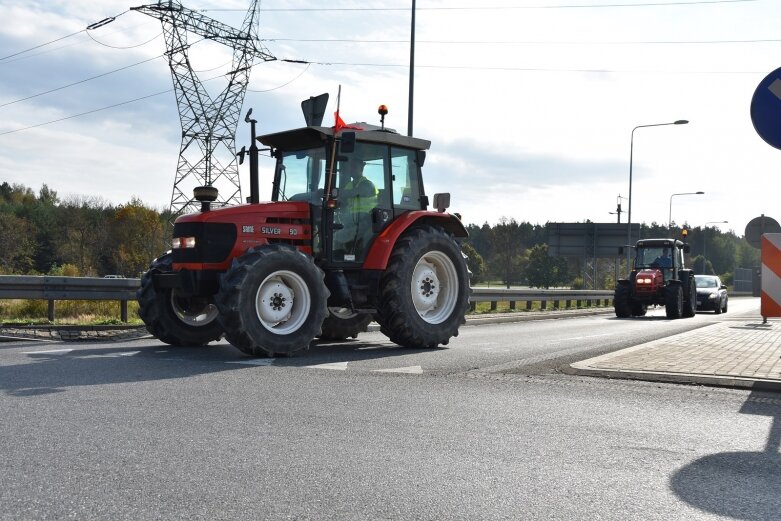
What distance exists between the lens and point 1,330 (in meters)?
11.0

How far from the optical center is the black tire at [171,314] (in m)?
9.97

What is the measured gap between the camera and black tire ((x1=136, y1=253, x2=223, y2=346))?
32.7 feet

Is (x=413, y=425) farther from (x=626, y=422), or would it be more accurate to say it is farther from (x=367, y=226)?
(x=367, y=226)

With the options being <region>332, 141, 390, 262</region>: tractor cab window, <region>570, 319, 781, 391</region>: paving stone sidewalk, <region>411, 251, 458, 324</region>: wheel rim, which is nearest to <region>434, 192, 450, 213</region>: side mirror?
<region>411, 251, 458, 324</region>: wheel rim

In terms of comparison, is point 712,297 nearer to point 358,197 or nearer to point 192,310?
point 358,197

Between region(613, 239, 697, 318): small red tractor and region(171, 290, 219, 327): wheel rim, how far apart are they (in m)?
16.9

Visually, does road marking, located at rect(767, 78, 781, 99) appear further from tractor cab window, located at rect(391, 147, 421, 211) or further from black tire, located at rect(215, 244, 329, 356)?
tractor cab window, located at rect(391, 147, 421, 211)

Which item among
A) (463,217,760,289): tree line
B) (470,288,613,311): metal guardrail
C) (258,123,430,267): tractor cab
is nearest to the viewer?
(258,123,430,267): tractor cab

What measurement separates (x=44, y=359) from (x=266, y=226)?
9.26 ft

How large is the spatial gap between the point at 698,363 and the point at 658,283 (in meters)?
16.8

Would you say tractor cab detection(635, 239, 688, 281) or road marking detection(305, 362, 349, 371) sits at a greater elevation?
tractor cab detection(635, 239, 688, 281)

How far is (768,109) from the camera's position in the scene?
22.8 feet

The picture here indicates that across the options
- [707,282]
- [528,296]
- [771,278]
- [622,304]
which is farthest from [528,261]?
[771,278]

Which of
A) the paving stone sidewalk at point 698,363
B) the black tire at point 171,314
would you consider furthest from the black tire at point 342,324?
the paving stone sidewalk at point 698,363
